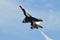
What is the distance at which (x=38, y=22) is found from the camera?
414 ft

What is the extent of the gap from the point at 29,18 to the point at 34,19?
3.16 meters

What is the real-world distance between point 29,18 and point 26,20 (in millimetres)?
1721

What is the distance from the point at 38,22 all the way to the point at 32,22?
4165 millimetres

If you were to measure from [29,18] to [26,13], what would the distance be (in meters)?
4.73

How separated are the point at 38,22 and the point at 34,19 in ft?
8.90

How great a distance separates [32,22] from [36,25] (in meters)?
2.60

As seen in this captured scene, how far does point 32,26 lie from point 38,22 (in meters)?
4.59

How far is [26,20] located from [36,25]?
17.9ft

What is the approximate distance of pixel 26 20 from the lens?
130 meters

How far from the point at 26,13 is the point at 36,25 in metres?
9.15

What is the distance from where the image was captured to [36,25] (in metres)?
128

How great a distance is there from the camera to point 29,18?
426 ft

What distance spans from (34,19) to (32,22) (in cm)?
239

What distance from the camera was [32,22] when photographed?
129 m
